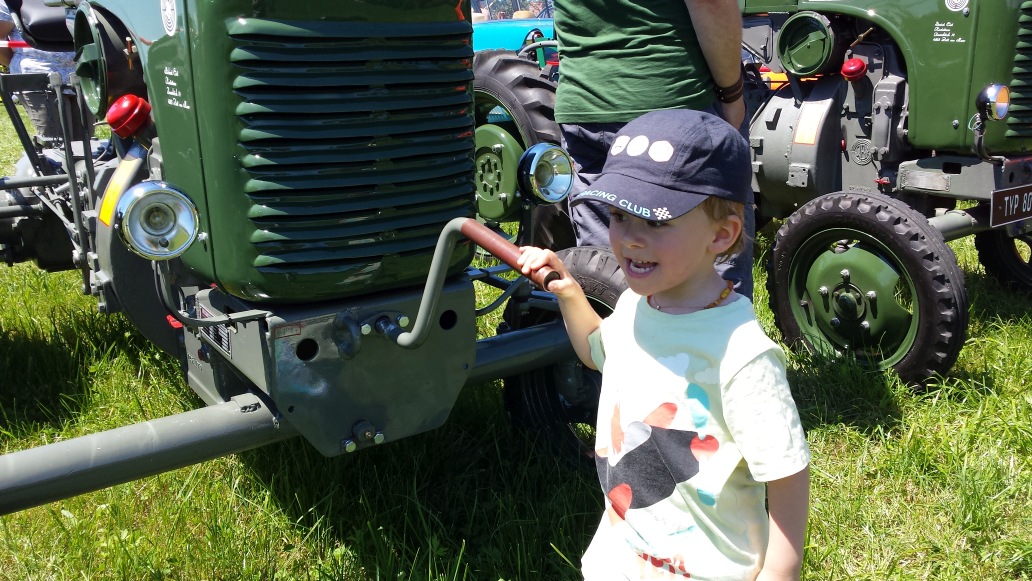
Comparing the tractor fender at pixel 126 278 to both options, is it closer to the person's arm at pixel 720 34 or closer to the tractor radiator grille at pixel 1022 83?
the person's arm at pixel 720 34

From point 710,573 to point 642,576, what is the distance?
119 millimetres

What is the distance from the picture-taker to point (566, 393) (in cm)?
278

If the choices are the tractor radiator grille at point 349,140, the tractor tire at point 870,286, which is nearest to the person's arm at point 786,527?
the tractor radiator grille at point 349,140

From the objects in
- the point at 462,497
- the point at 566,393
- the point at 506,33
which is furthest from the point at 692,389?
the point at 506,33

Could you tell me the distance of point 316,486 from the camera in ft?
8.92

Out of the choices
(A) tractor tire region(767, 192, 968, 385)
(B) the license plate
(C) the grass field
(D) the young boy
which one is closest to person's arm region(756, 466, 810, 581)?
(D) the young boy

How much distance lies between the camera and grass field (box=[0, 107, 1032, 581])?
2439mm

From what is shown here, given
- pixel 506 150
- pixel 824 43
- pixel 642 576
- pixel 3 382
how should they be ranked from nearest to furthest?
pixel 642 576, pixel 3 382, pixel 824 43, pixel 506 150

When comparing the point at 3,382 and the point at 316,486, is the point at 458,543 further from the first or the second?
the point at 3,382

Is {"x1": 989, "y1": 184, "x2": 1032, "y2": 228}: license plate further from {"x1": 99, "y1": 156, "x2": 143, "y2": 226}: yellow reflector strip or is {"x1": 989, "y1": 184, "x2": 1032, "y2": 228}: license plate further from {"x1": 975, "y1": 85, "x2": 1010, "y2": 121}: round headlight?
{"x1": 99, "y1": 156, "x2": 143, "y2": 226}: yellow reflector strip

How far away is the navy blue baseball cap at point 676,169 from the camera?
4.86ft

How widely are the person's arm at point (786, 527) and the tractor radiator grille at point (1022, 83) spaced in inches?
120

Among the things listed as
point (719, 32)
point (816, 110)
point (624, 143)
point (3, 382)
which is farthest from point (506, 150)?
point (624, 143)

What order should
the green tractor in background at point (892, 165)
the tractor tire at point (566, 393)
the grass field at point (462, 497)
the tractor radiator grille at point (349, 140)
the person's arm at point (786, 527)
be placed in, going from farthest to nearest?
1. the green tractor in background at point (892, 165)
2. the tractor tire at point (566, 393)
3. the grass field at point (462, 497)
4. the tractor radiator grille at point (349, 140)
5. the person's arm at point (786, 527)
